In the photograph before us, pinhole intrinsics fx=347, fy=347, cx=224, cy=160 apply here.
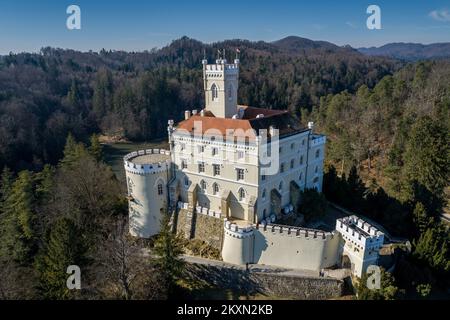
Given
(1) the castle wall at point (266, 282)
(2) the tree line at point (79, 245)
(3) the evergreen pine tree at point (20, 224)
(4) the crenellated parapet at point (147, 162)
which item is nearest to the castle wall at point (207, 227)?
(2) the tree line at point (79, 245)

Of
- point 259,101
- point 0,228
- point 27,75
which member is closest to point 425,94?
point 259,101

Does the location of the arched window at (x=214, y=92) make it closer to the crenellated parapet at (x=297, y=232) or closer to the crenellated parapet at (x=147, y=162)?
the crenellated parapet at (x=147, y=162)

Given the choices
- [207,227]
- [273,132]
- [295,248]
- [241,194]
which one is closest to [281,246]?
[295,248]

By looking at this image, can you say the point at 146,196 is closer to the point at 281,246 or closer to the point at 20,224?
the point at 20,224

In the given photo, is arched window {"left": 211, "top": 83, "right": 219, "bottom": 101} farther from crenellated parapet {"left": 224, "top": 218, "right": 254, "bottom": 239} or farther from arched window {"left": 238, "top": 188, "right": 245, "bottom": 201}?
crenellated parapet {"left": 224, "top": 218, "right": 254, "bottom": 239}

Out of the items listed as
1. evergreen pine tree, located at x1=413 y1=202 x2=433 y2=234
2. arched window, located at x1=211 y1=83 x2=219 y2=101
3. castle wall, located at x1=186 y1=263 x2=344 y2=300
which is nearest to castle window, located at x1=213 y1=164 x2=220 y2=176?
arched window, located at x1=211 y1=83 x2=219 y2=101
